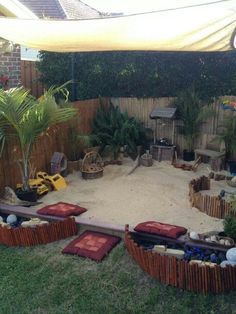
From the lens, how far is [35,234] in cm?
448

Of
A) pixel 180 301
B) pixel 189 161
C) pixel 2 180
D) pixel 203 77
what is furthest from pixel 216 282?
pixel 203 77

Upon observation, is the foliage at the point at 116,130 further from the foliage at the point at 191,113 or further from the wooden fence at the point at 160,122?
the foliage at the point at 191,113

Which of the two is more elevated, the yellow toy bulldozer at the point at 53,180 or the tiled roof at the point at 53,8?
the tiled roof at the point at 53,8

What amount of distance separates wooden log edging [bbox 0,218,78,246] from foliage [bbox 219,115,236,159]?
454 centimetres

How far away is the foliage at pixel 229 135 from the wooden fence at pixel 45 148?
9.78ft

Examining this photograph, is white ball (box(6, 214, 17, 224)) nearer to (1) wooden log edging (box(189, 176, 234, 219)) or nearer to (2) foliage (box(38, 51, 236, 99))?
(1) wooden log edging (box(189, 176, 234, 219))

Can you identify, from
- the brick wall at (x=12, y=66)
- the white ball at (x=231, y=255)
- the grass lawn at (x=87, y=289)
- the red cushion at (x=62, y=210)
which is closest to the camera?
the grass lawn at (x=87, y=289)

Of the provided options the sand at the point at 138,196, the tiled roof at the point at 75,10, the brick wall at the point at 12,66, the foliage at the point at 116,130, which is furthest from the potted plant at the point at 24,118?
the tiled roof at the point at 75,10

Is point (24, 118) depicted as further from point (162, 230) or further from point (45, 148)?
point (162, 230)

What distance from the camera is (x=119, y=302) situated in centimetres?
344

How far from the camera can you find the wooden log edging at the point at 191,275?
11.3ft

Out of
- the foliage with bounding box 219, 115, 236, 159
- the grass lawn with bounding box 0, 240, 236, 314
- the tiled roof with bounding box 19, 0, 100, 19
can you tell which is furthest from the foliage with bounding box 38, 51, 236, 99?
the tiled roof with bounding box 19, 0, 100, 19

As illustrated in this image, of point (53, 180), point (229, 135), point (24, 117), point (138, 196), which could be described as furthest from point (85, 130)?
point (24, 117)

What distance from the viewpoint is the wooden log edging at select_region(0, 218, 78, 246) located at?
4.48 metres
